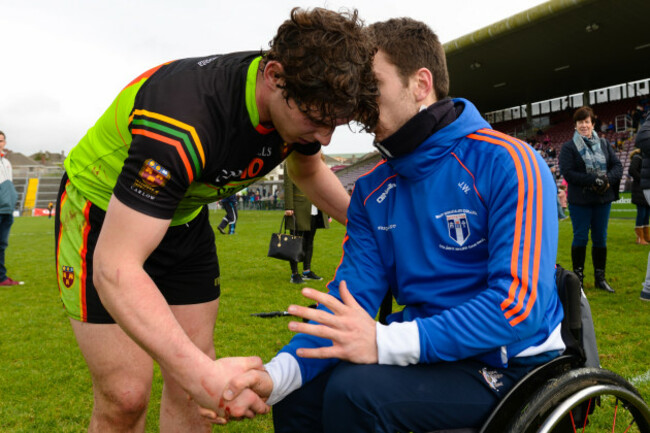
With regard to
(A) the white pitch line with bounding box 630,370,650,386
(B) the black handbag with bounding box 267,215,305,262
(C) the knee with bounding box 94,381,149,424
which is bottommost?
(A) the white pitch line with bounding box 630,370,650,386

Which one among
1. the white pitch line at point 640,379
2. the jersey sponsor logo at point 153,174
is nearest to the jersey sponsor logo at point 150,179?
the jersey sponsor logo at point 153,174

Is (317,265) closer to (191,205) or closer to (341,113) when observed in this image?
(191,205)

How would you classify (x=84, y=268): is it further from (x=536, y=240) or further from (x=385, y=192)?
(x=536, y=240)

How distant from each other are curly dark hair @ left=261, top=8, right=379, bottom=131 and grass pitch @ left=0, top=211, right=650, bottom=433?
222 cm

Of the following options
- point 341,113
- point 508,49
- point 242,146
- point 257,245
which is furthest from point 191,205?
point 508,49

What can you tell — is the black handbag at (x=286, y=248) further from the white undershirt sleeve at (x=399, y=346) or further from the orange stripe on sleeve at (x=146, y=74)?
the white undershirt sleeve at (x=399, y=346)

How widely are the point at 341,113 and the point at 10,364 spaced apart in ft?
13.5

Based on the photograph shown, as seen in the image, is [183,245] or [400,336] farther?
[183,245]

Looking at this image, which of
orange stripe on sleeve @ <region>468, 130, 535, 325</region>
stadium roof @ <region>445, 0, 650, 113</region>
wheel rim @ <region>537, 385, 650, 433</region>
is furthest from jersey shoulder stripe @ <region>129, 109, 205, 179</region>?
stadium roof @ <region>445, 0, 650, 113</region>

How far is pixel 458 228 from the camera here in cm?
162

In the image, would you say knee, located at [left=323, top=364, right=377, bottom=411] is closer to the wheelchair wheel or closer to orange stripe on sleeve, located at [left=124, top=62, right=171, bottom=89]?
the wheelchair wheel

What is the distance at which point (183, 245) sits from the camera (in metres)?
2.29

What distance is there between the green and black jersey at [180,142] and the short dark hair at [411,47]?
0.48 meters

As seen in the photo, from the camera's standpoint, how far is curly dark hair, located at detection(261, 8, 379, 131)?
4.78 feet
